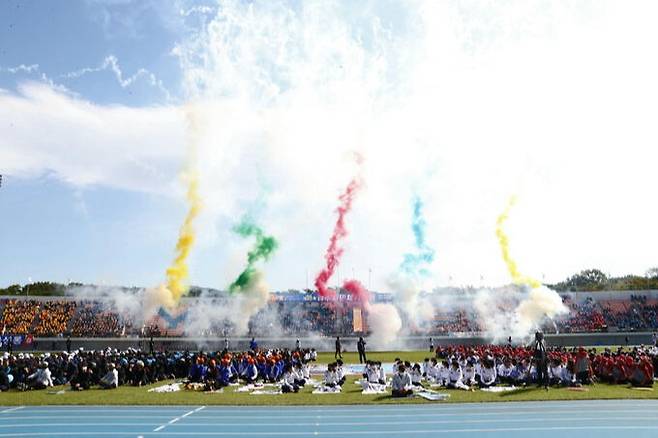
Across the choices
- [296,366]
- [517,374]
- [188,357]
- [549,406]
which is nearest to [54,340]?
[188,357]

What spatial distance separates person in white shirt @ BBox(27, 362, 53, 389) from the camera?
2373cm

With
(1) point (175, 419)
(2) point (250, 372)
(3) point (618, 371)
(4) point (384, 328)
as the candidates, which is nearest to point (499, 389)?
(3) point (618, 371)

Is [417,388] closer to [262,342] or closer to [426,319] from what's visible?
[262,342]

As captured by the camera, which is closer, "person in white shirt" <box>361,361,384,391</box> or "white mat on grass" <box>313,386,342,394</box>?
"white mat on grass" <box>313,386,342,394</box>

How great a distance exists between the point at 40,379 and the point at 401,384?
1510 cm

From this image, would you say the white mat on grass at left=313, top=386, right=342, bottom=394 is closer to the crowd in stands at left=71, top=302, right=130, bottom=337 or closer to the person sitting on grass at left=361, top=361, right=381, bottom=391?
the person sitting on grass at left=361, top=361, right=381, bottom=391

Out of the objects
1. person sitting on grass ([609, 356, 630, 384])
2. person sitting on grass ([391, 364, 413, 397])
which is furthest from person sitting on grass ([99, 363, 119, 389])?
person sitting on grass ([609, 356, 630, 384])

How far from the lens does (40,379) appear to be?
23891 mm

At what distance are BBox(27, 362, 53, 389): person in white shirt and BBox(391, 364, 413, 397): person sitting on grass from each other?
14670 millimetres

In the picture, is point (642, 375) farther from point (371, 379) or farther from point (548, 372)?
point (371, 379)

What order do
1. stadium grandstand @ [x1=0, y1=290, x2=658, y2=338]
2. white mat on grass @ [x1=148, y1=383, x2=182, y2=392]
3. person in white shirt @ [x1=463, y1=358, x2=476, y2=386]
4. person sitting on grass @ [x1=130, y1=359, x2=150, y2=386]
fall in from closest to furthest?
white mat on grass @ [x1=148, y1=383, x2=182, y2=392]
person in white shirt @ [x1=463, y1=358, x2=476, y2=386]
person sitting on grass @ [x1=130, y1=359, x2=150, y2=386]
stadium grandstand @ [x1=0, y1=290, x2=658, y2=338]

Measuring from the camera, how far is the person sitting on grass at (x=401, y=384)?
Answer: 19.7 m

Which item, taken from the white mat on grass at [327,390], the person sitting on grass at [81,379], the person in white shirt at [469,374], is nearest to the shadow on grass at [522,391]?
the person in white shirt at [469,374]

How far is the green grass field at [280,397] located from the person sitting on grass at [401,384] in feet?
1.19
